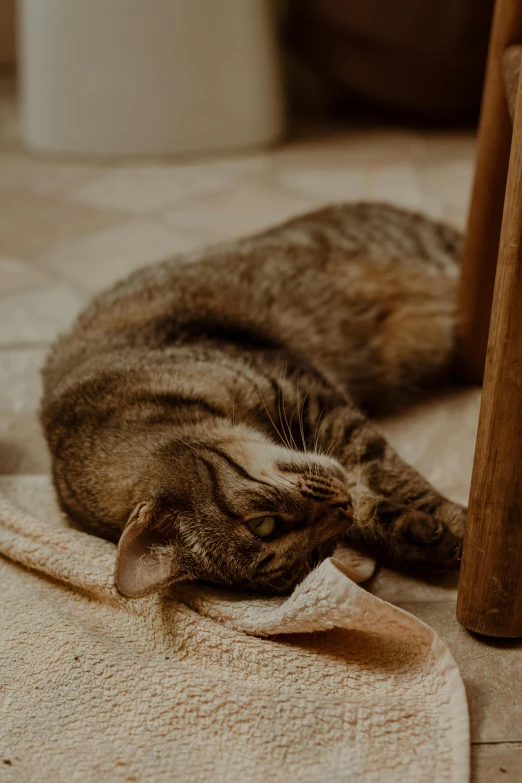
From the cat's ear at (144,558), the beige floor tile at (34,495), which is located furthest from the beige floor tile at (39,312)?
the cat's ear at (144,558)

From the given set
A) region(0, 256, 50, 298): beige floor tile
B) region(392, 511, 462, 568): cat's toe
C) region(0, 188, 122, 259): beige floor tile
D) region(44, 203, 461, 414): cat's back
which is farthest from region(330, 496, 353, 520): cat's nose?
region(0, 188, 122, 259): beige floor tile

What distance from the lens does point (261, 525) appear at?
4.20ft

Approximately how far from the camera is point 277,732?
110cm

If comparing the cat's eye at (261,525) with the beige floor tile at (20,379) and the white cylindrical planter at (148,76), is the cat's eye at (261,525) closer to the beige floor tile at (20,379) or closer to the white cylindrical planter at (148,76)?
the beige floor tile at (20,379)

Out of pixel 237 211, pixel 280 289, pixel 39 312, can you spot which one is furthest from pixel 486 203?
pixel 237 211

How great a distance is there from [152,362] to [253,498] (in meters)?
0.43

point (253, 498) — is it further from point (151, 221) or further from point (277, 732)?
point (151, 221)

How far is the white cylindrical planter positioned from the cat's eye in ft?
8.37

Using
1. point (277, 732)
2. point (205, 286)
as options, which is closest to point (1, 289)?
point (205, 286)

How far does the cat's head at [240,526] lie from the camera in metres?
1.27

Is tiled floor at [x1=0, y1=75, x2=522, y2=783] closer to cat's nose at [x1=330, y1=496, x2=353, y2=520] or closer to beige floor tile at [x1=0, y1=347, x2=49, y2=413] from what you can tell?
beige floor tile at [x1=0, y1=347, x2=49, y2=413]

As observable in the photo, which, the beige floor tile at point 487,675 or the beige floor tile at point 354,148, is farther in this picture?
the beige floor tile at point 354,148

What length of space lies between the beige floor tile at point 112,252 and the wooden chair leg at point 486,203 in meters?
1.14

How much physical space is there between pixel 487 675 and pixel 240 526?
420 mm
